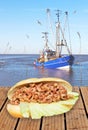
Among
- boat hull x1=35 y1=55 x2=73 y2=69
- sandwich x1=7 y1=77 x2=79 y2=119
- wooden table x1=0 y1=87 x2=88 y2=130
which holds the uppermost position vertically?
sandwich x1=7 y1=77 x2=79 y2=119

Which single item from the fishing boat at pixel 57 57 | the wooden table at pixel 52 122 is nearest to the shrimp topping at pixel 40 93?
the wooden table at pixel 52 122

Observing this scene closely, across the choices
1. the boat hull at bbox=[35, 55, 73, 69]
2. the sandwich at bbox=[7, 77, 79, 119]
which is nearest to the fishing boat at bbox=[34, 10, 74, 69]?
the boat hull at bbox=[35, 55, 73, 69]

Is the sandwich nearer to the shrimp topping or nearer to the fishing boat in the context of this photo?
the shrimp topping

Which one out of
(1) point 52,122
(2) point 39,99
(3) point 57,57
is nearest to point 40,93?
(2) point 39,99

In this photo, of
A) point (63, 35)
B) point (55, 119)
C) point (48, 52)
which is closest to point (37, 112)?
point (55, 119)

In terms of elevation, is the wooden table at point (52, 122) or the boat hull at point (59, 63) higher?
the wooden table at point (52, 122)

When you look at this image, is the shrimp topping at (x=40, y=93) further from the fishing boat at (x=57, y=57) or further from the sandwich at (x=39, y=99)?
the fishing boat at (x=57, y=57)

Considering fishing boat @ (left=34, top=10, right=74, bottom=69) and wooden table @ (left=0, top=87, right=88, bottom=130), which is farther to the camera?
fishing boat @ (left=34, top=10, right=74, bottom=69)

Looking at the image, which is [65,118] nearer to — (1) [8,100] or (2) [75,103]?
(2) [75,103]
